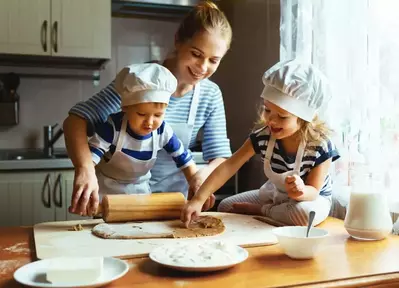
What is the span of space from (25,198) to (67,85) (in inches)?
29.1

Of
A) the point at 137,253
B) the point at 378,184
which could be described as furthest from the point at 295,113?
the point at 137,253

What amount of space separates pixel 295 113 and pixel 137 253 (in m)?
0.51

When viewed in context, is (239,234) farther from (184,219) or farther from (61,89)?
(61,89)

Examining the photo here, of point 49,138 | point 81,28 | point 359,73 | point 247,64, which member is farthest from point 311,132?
point 49,138

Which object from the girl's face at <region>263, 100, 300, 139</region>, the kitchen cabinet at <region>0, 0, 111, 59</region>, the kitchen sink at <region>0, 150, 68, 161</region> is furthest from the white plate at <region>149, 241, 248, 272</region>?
the kitchen cabinet at <region>0, 0, 111, 59</region>

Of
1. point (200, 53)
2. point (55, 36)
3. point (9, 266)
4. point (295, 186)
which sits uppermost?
point (55, 36)

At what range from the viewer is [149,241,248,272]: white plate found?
844mm

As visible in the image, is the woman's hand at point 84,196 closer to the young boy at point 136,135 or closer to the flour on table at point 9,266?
the young boy at point 136,135

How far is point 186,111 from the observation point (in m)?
1.64

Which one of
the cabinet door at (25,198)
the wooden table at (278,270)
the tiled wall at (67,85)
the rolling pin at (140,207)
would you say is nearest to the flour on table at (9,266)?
the wooden table at (278,270)

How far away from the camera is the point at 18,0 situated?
2281 millimetres

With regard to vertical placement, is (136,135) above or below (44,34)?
below

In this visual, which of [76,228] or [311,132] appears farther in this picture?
[311,132]

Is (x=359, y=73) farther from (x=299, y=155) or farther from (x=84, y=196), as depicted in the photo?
(x=84, y=196)
